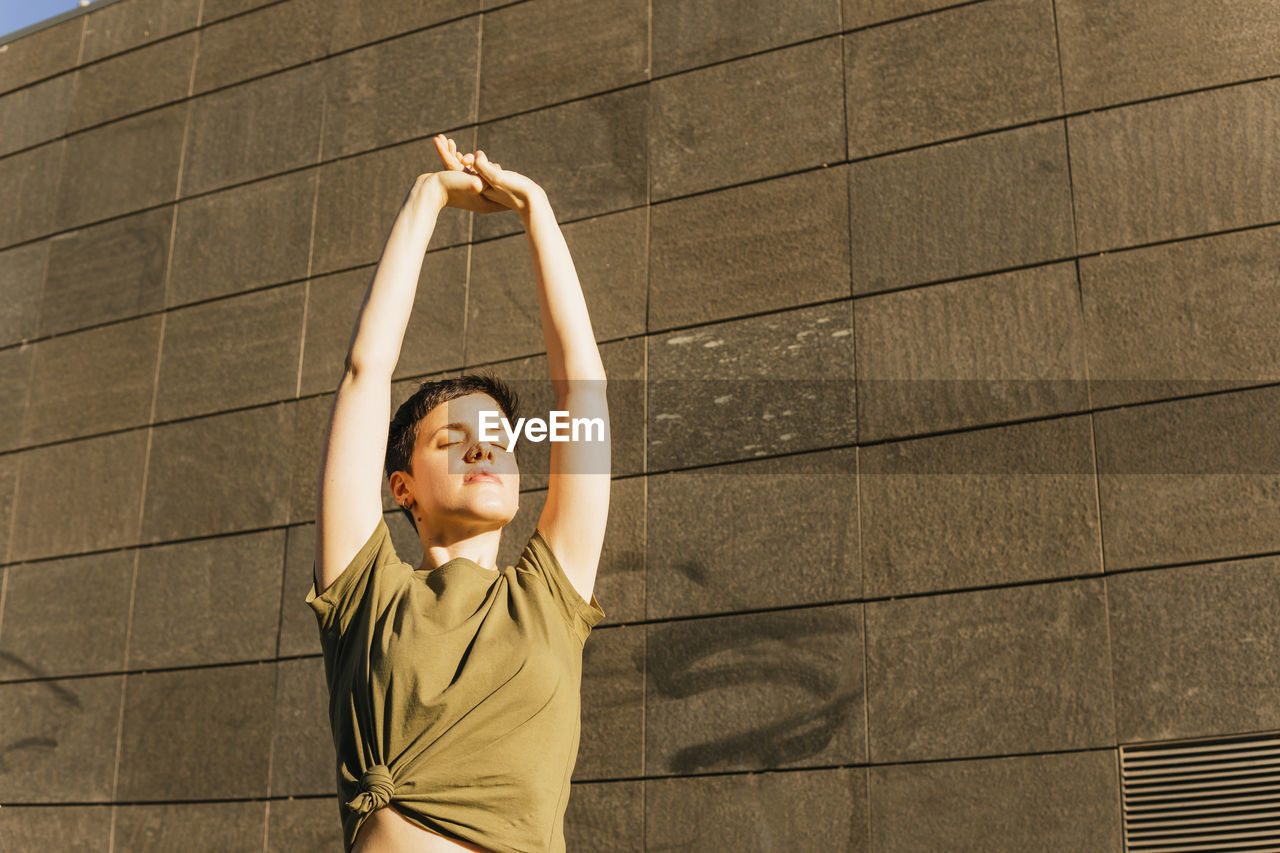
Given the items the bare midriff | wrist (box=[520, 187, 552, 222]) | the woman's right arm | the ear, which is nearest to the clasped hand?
wrist (box=[520, 187, 552, 222])

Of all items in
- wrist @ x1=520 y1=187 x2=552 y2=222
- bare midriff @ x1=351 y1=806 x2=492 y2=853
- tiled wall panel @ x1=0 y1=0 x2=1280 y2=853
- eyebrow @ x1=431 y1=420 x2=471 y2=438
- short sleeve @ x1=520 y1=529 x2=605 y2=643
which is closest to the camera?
bare midriff @ x1=351 y1=806 x2=492 y2=853

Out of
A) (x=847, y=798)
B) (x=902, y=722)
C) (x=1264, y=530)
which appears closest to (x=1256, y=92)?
(x=1264, y=530)

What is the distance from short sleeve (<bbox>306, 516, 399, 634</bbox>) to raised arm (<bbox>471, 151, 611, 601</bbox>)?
40cm

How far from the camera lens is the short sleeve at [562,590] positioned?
307cm

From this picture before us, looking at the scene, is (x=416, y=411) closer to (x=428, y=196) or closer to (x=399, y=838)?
(x=428, y=196)

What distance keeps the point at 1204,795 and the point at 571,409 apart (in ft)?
9.86

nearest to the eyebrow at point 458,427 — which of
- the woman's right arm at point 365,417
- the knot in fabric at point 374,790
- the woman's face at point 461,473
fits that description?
the woman's face at point 461,473

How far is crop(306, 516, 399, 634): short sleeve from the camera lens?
296cm

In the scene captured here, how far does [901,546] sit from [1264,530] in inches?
52.2

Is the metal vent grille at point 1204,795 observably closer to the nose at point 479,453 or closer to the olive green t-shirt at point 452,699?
the olive green t-shirt at point 452,699

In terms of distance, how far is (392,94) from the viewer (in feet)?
24.9

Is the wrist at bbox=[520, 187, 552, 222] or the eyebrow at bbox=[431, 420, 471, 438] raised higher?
the wrist at bbox=[520, 187, 552, 222]

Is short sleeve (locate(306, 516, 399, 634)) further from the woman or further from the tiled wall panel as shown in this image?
the tiled wall panel

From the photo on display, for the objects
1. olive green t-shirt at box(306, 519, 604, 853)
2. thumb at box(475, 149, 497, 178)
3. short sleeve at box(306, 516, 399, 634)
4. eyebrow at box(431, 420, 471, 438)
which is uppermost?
thumb at box(475, 149, 497, 178)
